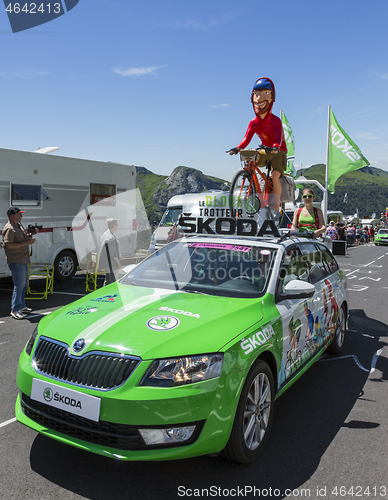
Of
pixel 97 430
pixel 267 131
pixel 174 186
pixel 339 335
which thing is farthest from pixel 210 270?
pixel 174 186

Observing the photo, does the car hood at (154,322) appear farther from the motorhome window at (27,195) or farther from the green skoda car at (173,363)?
the motorhome window at (27,195)

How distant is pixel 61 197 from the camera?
11.0 metres

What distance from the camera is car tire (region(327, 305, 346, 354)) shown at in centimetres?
547

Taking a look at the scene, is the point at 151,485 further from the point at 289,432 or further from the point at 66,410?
the point at 289,432

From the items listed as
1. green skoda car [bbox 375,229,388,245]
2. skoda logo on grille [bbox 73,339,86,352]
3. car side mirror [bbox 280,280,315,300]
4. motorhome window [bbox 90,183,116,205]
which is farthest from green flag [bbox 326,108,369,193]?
green skoda car [bbox 375,229,388,245]

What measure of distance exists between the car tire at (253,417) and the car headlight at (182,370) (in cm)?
35

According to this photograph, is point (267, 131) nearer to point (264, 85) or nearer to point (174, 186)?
point (264, 85)

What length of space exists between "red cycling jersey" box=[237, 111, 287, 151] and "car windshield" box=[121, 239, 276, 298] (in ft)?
10.6

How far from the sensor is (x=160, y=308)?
334 cm

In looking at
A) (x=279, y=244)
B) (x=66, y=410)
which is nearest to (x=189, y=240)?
(x=279, y=244)

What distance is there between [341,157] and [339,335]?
13.0 m

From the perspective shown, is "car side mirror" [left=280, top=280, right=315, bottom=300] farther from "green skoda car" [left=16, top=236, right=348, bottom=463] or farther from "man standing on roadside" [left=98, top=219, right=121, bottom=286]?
"man standing on roadside" [left=98, top=219, right=121, bottom=286]

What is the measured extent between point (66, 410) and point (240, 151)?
5.15m

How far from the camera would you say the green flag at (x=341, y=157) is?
1655 cm
